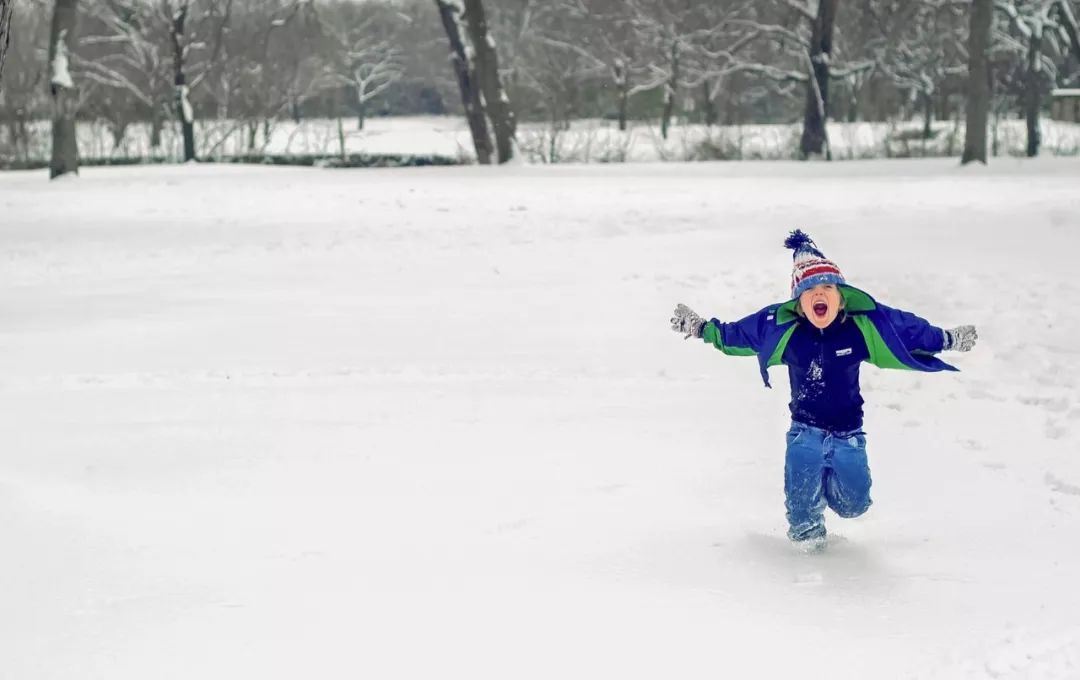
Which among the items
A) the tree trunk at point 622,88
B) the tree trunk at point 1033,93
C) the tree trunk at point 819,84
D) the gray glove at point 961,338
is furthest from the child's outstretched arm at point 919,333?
the tree trunk at point 622,88

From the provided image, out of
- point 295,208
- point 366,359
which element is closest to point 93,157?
point 295,208

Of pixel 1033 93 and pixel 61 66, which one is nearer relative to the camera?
pixel 61 66

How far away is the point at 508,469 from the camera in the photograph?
21.6 feet

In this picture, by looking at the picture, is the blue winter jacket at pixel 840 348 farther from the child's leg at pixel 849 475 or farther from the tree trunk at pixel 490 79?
the tree trunk at pixel 490 79

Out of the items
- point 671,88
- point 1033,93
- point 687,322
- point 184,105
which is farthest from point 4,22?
point 671,88

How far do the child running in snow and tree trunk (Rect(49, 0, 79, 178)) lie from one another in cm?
2219

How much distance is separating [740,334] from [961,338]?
822 mm

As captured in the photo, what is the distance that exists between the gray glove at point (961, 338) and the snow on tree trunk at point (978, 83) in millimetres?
22142

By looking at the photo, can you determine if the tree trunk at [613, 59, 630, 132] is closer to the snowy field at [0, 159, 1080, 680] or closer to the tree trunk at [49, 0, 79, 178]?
the tree trunk at [49, 0, 79, 178]

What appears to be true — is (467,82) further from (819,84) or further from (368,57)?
(368,57)

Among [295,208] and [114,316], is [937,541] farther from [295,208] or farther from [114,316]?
[295,208]

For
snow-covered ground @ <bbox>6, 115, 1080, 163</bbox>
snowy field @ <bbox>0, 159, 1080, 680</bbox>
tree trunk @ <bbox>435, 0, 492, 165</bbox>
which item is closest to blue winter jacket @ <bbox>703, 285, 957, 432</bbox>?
snowy field @ <bbox>0, 159, 1080, 680</bbox>

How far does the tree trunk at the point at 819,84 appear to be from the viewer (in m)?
30.6

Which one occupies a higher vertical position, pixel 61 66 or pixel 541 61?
pixel 541 61
